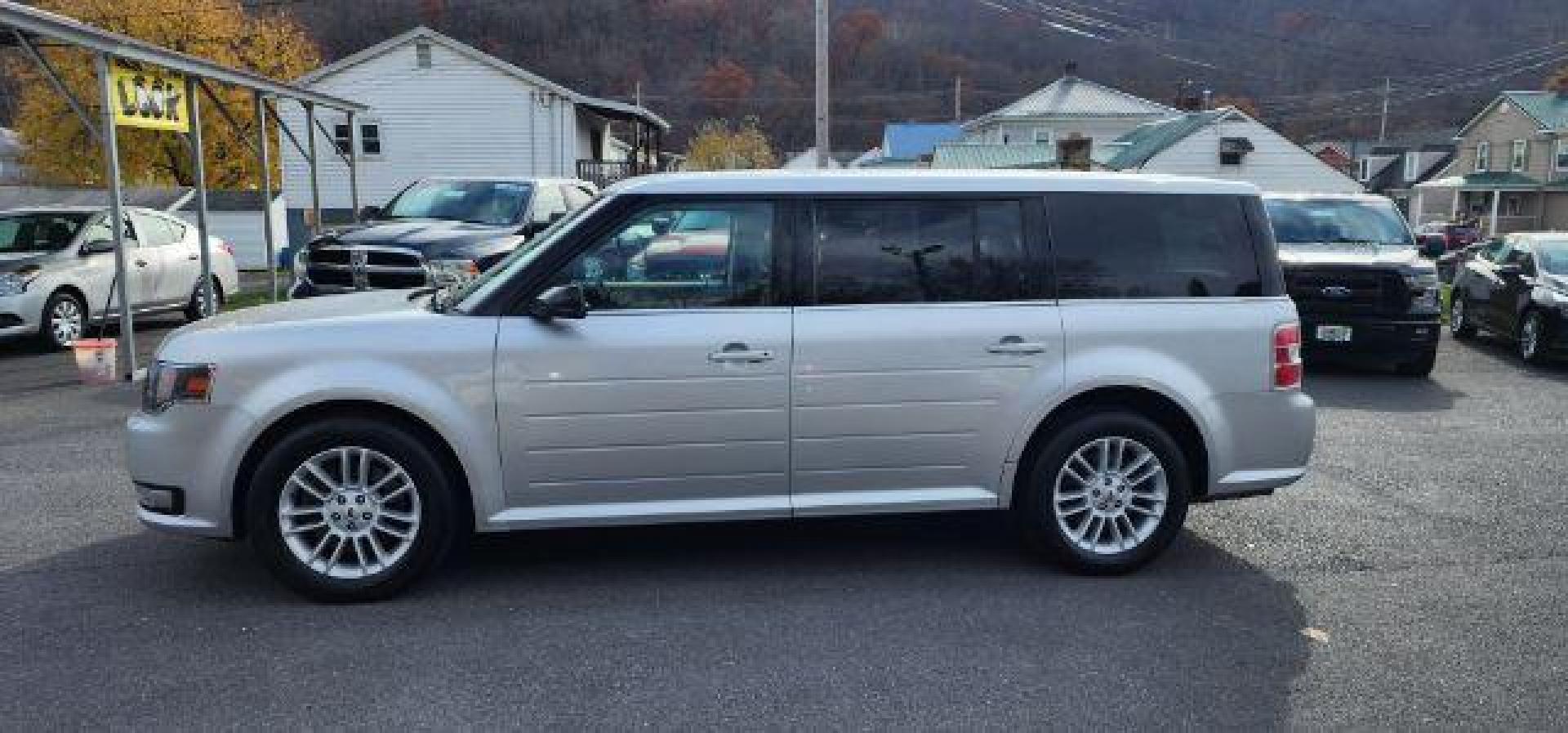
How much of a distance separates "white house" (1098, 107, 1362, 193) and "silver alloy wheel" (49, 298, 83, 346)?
117 ft

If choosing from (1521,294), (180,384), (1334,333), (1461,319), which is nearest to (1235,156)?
(1461,319)

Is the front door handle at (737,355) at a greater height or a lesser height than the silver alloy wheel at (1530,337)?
greater

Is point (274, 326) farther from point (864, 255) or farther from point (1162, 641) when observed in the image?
point (1162, 641)

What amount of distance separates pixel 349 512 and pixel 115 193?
7.47m

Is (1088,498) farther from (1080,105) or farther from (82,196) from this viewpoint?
(1080,105)

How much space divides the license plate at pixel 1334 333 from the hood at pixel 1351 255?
641mm

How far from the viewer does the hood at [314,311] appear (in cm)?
471

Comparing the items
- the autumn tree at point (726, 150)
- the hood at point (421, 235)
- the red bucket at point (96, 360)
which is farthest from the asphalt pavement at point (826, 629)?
the autumn tree at point (726, 150)

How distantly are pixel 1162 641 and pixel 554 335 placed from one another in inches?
108

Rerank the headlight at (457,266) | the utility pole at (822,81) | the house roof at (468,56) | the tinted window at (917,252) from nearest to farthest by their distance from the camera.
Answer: the tinted window at (917,252)
the headlight at (457,266)
the utility pole at (822,81)
the house roof at (468,56)

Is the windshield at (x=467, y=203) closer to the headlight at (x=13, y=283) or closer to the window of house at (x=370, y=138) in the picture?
the headlight at (x=13, y=283)

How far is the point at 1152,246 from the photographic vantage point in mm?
5047

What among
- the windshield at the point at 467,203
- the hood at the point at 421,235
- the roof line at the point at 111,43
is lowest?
the hood at the point at 421,235

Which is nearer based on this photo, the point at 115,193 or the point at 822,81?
the point at 115,193
